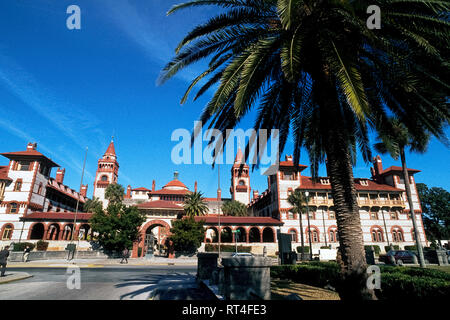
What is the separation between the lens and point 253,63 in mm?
6250

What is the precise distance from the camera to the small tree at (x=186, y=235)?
3591 centimetres

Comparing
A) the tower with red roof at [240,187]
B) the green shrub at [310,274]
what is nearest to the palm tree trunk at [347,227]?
the green shrub at [310,274]

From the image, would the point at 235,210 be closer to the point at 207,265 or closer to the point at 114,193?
the point at 114,193

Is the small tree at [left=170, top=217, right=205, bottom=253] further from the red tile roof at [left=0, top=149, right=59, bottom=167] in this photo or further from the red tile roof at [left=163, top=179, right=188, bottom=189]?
the red tile roof at [left=163, top=179, right=188, bottom=189]

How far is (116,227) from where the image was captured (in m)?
35.0

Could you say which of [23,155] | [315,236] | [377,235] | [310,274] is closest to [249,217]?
[315,236]

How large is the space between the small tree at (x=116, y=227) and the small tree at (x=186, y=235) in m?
5.71

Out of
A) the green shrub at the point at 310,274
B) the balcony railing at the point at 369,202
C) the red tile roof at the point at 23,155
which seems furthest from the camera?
the balcony railing at the point at 369,202

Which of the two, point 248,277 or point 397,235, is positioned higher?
point 397,235

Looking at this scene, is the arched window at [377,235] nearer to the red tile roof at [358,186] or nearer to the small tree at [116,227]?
the red tile roof at [358,186]

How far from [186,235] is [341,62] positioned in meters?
33.9

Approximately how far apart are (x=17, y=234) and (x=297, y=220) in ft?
150

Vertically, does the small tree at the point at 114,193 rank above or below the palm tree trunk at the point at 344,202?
above

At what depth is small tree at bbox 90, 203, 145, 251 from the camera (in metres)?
34.5
